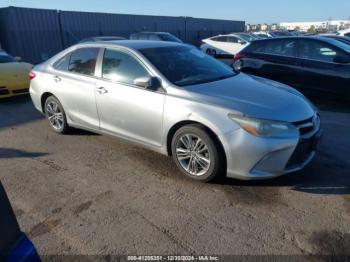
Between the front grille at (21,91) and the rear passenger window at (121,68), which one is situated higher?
the rear passenger window at (121,68)

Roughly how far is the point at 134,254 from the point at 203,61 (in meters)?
2.92

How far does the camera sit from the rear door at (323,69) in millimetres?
6586

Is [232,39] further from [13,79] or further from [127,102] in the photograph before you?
[127,102]

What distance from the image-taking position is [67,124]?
518 centimetres

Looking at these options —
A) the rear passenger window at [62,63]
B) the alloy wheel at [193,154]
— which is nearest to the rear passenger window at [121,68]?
the rear passenger window at [62,63]

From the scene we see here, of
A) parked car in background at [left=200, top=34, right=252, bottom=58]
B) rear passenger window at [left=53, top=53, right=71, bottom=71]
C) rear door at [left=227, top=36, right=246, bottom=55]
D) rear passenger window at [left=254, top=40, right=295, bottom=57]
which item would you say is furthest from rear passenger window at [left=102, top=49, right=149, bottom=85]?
rear door at [left=227, top=36, right=246, bottom=55]

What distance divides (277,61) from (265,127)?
4.78 meters

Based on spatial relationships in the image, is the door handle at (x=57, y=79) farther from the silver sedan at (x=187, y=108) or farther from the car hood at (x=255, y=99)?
the car hood at (x=255, y=99)

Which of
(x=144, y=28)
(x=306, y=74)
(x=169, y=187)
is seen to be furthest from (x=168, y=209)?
(x=144, y=28)

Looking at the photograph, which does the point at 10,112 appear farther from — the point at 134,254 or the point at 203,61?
the point at 134,254

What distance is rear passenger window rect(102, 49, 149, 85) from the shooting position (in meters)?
4.06

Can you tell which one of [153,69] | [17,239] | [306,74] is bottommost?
[306,74]

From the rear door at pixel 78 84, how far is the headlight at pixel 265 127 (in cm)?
223

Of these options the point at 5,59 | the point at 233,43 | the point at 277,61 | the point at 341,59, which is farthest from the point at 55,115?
the point at 233,43
